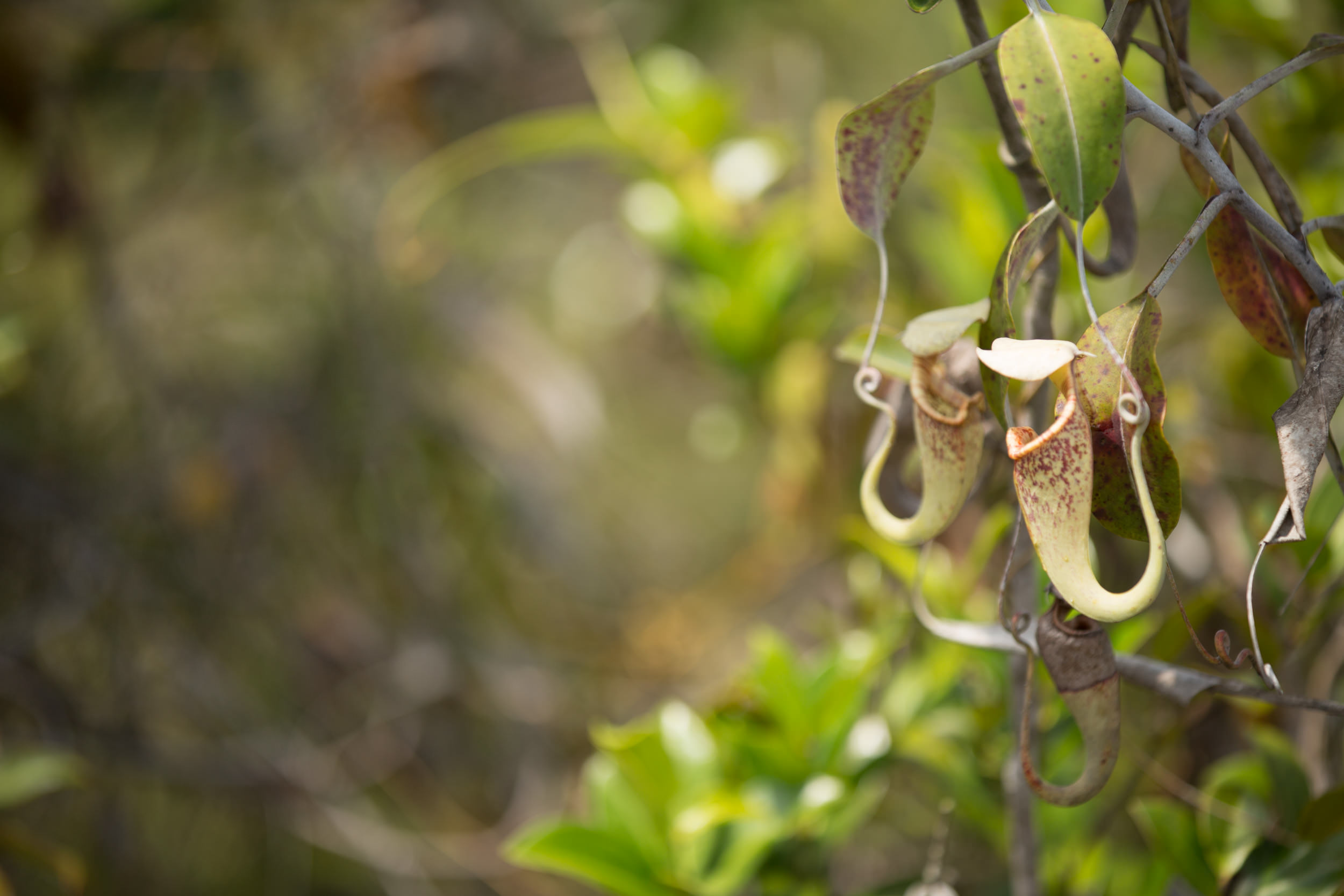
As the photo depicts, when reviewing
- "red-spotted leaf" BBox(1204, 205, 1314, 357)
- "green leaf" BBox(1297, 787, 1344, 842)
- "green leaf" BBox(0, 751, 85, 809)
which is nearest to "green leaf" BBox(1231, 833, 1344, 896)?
"green leaf" BBox(1297, 787, 1344, 842)

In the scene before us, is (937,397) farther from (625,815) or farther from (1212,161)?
(625,815)

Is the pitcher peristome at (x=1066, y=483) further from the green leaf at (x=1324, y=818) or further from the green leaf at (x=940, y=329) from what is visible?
the green leaf at (x=1324, y=818)

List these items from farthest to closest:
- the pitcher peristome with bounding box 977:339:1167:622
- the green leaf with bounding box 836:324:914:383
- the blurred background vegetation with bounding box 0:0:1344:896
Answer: the blurred background vegetation with bounding box 0:0:1344:896 < the green leaf with bounding box 836:324:914:383 < the pitcher peristome with bounding box 977:339:1167:622

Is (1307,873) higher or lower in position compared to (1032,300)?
lower

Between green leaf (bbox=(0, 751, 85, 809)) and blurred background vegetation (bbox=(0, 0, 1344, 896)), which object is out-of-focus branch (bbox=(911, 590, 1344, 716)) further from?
green leaf (bbox=(0, 751, 85, 809))

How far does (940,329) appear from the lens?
215 millimetres

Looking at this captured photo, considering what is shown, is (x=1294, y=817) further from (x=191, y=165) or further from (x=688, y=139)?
(x=191, y=165)

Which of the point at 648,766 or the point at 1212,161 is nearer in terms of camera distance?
the point at 1212,161

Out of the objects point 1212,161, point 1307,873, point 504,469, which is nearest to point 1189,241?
point 1212,161

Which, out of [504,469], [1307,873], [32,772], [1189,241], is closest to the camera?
[1189,241]

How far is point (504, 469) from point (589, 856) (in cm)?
57

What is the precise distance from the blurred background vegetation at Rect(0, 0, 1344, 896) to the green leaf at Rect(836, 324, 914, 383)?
0.28 feet

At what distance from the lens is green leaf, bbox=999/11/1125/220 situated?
17 cm

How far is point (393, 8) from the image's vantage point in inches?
36.7
